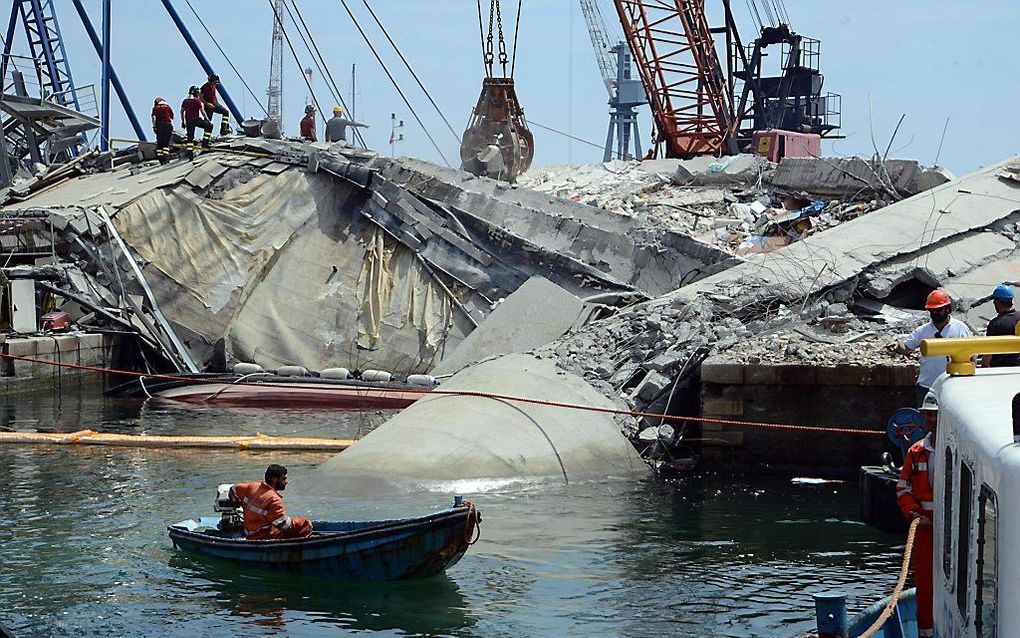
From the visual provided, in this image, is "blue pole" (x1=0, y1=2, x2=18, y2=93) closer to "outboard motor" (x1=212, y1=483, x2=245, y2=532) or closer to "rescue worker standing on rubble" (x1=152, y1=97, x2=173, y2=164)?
"rescue worker standing on rubble" (x1=152, y1=97, x2=173, y2=164)

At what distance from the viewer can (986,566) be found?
15.2 feet

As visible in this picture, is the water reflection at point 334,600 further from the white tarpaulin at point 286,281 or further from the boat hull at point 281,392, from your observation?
the white tarpaulin at point 286,281

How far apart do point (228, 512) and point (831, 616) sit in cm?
646

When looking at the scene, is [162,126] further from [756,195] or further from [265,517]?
[265,517]

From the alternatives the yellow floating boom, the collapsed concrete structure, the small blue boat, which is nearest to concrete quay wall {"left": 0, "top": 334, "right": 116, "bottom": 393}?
the collapsed concrete structure

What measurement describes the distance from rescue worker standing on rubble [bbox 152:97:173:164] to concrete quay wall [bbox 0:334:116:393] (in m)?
5.41

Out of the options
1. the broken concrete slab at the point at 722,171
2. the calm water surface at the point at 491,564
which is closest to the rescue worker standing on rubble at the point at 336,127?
the broken concrete slab at the point at 722,171

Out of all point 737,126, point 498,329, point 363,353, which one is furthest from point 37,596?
point 737,126

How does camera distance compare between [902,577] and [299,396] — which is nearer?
[902,577]

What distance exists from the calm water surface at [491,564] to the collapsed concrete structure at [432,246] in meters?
4.70

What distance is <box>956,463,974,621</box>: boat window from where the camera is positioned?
499cm

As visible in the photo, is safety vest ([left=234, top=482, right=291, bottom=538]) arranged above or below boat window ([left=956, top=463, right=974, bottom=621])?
below

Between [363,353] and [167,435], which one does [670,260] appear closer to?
[363,353]

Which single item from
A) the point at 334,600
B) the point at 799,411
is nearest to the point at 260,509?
the point at 334,600
